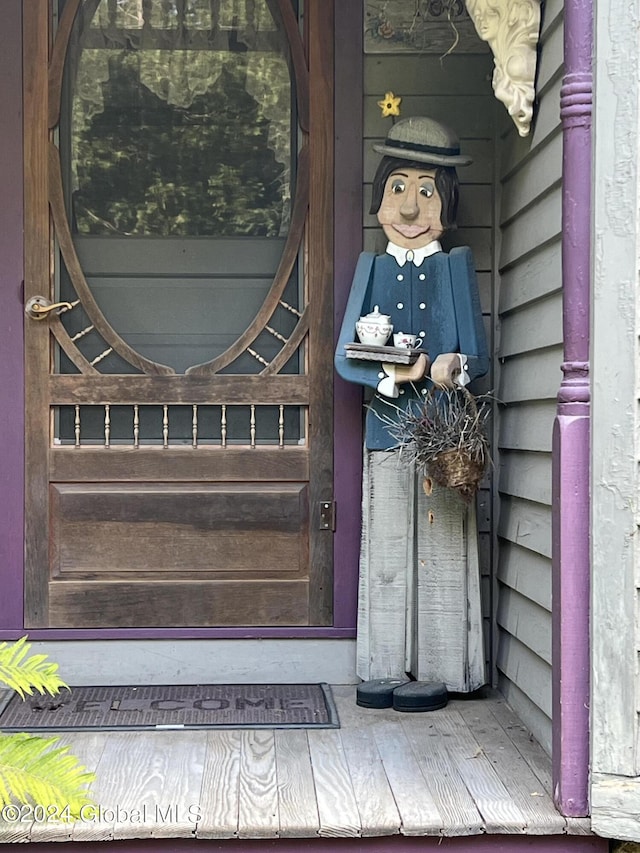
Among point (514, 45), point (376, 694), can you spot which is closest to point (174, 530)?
point (376, 694)

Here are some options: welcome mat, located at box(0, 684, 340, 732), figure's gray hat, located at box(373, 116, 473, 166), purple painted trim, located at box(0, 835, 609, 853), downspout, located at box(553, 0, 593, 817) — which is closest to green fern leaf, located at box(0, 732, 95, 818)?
purple painted trim, located at box(0, 835, 609, 853)

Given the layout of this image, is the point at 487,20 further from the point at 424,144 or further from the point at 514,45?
the point at 424,144

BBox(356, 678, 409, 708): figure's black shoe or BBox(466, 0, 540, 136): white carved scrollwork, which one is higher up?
BBox(466, 0, 540, 136): white carved scrollwork

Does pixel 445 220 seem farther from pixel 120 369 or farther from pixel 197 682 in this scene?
pixel 197 682

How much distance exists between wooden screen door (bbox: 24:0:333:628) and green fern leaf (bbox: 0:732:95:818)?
3.71 feet

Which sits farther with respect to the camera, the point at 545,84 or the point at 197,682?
the point at 197,682

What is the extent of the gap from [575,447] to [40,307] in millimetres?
1827

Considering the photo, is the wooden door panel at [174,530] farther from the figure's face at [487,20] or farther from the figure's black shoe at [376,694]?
the figure's face at [487,20]

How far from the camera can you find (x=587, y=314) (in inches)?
92.3

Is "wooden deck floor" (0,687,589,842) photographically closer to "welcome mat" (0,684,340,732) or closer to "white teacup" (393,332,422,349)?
"welcome mat" (0,684,340,732)

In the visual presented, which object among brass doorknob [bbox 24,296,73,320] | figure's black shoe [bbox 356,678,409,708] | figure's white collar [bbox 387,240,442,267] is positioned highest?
figure's white collar [bbox 387,240,442,267]

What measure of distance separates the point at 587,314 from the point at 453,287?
0.91 m

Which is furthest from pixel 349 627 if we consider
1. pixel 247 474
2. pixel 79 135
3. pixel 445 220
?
pixel 79 135

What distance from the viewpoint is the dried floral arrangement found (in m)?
2.89
